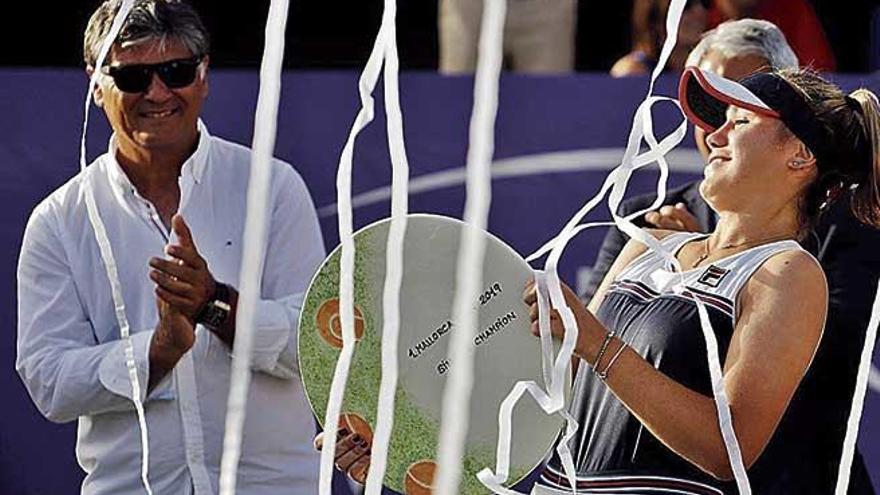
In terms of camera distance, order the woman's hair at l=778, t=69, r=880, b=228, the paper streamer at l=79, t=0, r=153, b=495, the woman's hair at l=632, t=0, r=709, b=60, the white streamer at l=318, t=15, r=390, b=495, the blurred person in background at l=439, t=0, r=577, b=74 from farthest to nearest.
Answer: the blurred person in background at l=439, t=0, r=577, b=74, the woman's hair at l=632, t=0, r=709, b=60, the paper streamer at l=79, t=0, r=153, b=495, the woman's hair at l=778, t=69, r=880, b=228, the white streamer at l=318, t=15, r=390, b=495

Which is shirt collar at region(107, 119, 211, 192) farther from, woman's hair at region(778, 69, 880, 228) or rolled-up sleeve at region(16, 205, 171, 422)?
woman's hair at region(778, 69, 880, 228)

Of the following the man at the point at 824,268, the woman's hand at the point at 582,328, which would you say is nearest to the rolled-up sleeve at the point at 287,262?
the man at the point at 824,268

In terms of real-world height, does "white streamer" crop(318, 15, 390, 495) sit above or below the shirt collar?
above

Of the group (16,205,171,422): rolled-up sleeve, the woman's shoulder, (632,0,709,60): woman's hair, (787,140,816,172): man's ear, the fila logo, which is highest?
(787,140,816,172): man's ear

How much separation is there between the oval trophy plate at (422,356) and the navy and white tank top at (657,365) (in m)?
0.07

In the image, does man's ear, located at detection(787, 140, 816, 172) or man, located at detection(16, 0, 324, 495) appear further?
man, located at detection(16, 0, 324, 495)

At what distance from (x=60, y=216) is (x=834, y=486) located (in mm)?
1457

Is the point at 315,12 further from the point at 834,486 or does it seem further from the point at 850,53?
the point at 834,486

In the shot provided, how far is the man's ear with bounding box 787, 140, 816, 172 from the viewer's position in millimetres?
2807

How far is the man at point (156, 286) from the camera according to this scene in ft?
11.3

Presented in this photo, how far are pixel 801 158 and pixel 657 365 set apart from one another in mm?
360

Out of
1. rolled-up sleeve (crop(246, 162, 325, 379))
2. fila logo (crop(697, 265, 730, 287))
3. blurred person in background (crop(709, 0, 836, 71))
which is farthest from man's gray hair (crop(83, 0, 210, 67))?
blurred person in background (crop(709, 0, 836, 71))

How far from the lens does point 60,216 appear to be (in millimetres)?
3549

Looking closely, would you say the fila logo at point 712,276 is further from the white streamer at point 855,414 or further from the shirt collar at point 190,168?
the shirt collar at point 190,168
